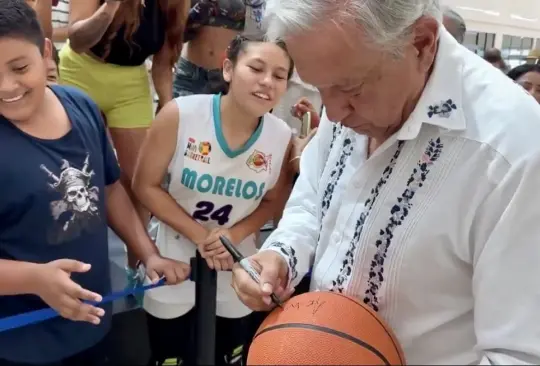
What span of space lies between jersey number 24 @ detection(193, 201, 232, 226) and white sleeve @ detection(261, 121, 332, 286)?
364 mm

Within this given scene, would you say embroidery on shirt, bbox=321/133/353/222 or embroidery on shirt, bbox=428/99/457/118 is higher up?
embroidery on shirt, bbox=428/99/457/118

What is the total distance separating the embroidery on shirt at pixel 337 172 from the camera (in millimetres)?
1038

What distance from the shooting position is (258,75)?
1504 mm

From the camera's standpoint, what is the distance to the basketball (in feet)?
2.45

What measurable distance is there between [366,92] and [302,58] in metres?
0.10

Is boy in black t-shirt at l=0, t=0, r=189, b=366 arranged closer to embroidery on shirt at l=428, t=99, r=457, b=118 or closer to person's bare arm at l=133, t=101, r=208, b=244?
person's bare arm at l=133, t=101, r=208, b=244

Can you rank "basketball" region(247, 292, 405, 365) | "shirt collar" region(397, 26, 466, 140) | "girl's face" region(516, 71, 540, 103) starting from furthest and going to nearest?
"girl's face" region(516, 71, 540, 103) → "shirt collar" region(397, 26, 466, 140) → "basketball" region(247, 292, 405, 365)

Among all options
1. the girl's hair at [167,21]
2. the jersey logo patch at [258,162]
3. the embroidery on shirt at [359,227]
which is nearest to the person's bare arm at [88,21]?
the girl's hair at [167,21]

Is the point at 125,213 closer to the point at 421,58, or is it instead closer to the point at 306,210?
the point at 306,210

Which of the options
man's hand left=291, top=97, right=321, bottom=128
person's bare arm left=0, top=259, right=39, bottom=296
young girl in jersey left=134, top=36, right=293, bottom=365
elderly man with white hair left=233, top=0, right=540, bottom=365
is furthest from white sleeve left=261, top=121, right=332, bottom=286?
man's hand left=291, top=97, right=321, bottom=128

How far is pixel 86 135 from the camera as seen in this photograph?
1.26 m

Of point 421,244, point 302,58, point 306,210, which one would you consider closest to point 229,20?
point 306,210

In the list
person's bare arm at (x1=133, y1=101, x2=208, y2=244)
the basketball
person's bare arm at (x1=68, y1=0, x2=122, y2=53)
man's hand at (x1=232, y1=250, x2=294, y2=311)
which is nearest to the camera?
the basketball
